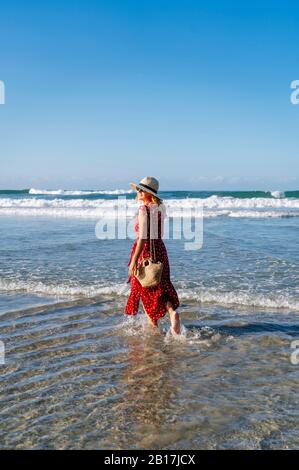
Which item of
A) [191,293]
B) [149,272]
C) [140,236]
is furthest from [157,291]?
[191,293]

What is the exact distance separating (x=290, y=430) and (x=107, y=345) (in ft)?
8.18

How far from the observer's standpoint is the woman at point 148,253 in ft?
17.6

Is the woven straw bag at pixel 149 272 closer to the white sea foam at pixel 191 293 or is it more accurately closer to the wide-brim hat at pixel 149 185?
the wide-brim hat at pixel 149 185

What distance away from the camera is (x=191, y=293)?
305 inches

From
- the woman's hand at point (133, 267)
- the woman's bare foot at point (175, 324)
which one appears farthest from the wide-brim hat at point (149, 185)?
the woman's bare foot at point (175, 324)

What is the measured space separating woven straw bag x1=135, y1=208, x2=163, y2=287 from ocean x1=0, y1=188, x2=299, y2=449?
71 cm

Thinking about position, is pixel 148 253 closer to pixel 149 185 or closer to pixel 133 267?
pixel 133 267

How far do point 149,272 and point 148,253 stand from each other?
0.25 metres

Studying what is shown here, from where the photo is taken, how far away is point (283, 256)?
11.3m

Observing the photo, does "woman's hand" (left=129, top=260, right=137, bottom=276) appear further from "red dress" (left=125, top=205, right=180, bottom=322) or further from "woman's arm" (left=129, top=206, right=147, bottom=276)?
"red dress" (left=125, top=205, right=180, bottom=322)

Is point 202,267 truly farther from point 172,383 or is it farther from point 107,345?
point 172,383

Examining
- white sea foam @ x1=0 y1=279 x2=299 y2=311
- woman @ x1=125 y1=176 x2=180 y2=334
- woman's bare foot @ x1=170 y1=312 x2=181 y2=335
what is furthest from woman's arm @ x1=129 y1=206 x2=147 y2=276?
white sea foam @ x1=0 y1=279 x2=299 y2=311

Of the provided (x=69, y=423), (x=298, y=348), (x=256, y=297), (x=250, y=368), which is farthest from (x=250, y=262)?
(x=69, y=423)

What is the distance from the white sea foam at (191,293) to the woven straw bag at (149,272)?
2046mm
